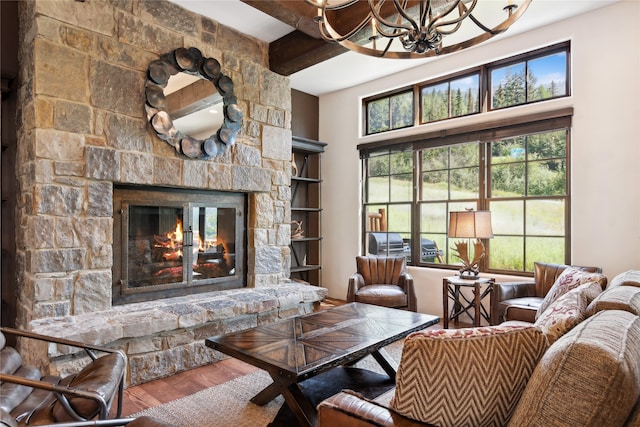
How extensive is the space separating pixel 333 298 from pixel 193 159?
3064 millimetres

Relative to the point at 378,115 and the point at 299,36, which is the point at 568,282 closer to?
the point at 299,36

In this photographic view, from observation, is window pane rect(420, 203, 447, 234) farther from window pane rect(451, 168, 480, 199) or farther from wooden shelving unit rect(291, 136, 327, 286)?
wooden shelving unit rect(291, 136, 327, 286)

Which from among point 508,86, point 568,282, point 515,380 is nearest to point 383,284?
point 568,282

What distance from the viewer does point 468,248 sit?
4383 millimetres

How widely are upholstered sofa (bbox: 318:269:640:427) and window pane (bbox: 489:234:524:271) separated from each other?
9.69 ft

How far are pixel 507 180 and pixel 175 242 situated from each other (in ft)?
11.8

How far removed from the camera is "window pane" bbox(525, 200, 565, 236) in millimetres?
3799

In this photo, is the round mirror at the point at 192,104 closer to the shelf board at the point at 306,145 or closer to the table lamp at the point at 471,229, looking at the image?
the shelf board at the point at 306,145

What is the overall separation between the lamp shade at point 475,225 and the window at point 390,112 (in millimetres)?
1749

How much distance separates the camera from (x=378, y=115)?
530cm

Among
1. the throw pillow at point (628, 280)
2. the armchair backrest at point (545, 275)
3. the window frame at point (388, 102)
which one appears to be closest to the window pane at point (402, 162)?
the window frame at point (388, 102)

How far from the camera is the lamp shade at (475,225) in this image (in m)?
3.64

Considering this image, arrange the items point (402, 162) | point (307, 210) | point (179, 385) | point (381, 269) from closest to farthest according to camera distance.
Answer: point (179, 385) → point (381, 269) → point (402, 162) → point (307, 210)

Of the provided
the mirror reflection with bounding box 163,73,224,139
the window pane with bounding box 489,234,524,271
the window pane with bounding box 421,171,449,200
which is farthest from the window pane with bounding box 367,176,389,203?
the mirror reflection with bounding box 163,73,224,139
